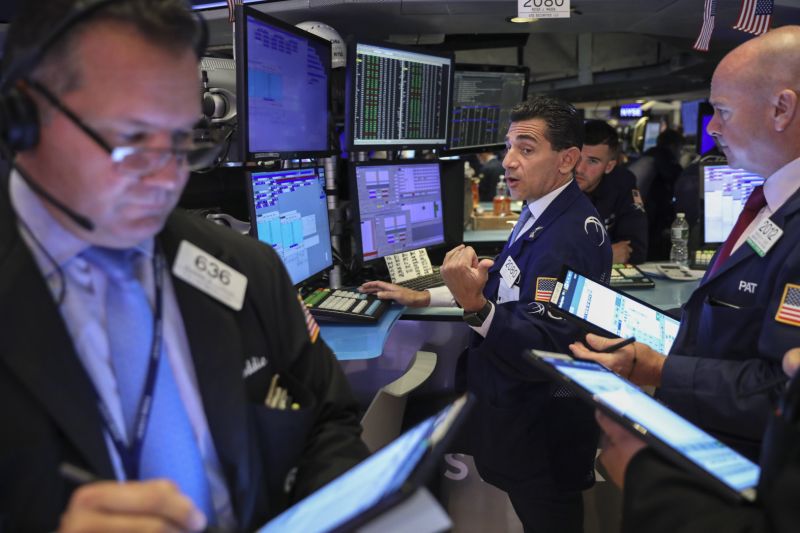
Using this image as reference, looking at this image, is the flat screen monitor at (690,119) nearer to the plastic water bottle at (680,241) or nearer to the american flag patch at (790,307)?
the plastic water bottle at (680,241)

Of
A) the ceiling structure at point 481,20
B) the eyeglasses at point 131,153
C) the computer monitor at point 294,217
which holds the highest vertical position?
the ceiling structure at point 481,20

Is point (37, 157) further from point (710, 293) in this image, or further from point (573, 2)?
point (573, 2)

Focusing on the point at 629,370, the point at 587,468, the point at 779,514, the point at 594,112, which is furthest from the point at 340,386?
the point at 594,112

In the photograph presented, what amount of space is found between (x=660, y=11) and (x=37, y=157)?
4216 millimetres

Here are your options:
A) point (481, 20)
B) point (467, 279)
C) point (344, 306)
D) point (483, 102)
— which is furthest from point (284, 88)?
point (481, 20)

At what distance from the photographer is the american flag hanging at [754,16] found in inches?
134

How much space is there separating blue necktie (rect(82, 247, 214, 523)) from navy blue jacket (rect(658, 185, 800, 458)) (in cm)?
118

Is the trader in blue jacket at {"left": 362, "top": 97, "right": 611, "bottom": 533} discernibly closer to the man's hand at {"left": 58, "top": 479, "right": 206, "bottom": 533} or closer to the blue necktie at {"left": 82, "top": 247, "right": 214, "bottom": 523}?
the blue necktie at {"left": 82, "top": 247, "right": 214, "bottom": 523}

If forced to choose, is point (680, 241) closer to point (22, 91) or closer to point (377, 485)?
point (377, 485)

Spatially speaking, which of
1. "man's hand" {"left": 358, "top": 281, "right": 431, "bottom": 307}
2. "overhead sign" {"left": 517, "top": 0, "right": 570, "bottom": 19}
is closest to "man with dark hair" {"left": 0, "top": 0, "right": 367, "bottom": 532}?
"man's hand" {"left": 358, "top": 281, "right": 431, "bottom": 307}

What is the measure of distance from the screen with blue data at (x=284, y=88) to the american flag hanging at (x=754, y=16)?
2455 millimetres

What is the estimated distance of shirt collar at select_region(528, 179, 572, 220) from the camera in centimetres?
224

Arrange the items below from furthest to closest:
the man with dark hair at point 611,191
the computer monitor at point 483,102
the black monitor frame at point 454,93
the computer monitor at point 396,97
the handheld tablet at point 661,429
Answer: the man with dark hair at point 611,191 → the computer monitor at point 483,102 → the black monitor frame at point 454,93 → the computer monitor at point 396,97 → the handheld tablet at point 661,429

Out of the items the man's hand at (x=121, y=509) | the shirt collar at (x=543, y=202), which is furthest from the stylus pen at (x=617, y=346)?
the man's hand at (x=121, y=509)
